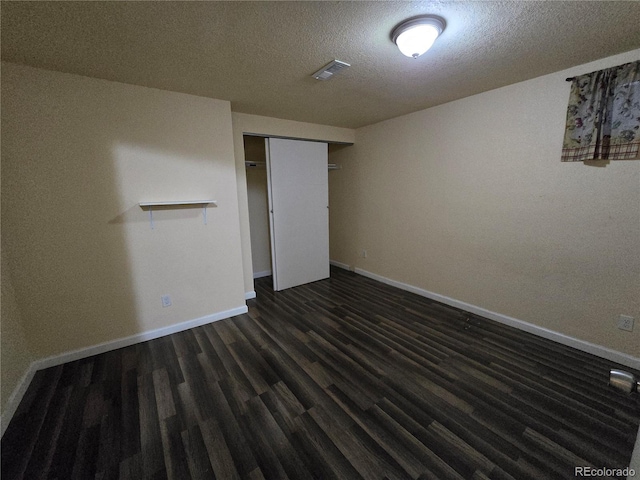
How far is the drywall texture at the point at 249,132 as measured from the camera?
3.06 meters

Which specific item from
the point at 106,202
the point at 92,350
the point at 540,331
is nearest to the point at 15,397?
the point at 92,350

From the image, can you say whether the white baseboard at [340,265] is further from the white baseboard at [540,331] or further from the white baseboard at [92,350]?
the white baseboard at [92,350]

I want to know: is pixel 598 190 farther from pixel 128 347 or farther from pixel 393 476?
pixel 128 347

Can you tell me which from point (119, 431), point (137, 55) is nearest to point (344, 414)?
point (119, 431)

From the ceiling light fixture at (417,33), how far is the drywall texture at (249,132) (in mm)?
2046

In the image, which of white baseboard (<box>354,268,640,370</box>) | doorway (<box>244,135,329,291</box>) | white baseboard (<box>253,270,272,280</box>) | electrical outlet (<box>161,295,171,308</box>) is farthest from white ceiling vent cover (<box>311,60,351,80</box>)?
white baseboard (<box>253,270,272,280</box>)

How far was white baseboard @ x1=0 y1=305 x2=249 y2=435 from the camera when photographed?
1693 mm

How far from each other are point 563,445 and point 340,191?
3.89 metres

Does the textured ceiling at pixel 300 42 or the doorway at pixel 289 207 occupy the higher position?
the textured ceiling at pixel 300 42

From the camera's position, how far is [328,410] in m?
1.65

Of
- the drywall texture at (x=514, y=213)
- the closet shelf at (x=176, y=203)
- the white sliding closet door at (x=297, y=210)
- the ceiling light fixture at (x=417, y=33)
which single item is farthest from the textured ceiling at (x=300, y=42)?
the white sliding closet door at (x=297, y=210)

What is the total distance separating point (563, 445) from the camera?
1.39 metres

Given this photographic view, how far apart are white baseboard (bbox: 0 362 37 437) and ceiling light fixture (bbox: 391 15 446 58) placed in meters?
3.41

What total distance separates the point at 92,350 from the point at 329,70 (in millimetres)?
3190
